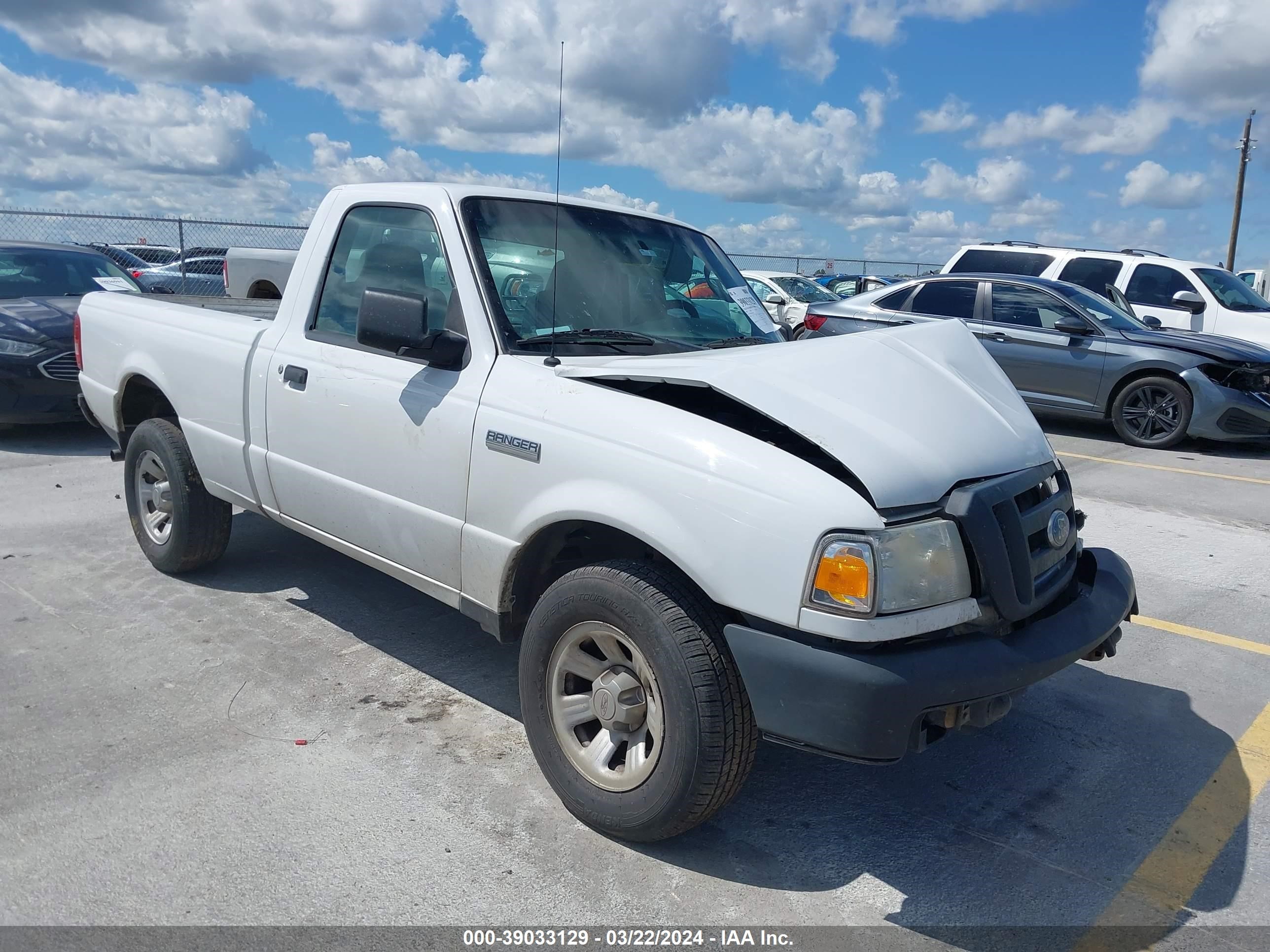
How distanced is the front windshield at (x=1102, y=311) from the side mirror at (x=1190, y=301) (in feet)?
5.54

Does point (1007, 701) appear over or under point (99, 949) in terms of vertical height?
over

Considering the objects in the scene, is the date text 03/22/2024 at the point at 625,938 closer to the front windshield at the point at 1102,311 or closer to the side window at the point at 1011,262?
the front windshield at the point at 1102,311

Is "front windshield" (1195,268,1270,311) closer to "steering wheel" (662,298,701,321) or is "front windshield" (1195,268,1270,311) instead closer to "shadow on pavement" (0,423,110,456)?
"steering wheel" (662,298,701,321)

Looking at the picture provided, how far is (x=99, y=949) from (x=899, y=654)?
2161mm

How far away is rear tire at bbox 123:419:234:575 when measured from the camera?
4.84 m

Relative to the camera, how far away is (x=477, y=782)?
130 inches

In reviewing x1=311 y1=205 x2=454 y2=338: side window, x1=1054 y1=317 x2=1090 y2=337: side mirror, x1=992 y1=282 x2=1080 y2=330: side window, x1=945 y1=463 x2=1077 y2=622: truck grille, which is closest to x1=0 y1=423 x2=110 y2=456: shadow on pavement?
x1=311 y1=205 x2=454 y2=338: side window

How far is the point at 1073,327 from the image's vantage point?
34.0 ft

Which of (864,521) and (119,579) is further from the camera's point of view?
(119,579)

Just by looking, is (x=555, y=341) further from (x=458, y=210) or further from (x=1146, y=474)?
(x=1146, y=474)

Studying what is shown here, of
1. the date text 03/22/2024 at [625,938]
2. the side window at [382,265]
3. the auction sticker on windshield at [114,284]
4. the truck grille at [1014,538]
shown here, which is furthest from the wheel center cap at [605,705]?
the auction sticker on windshield at [114,284]

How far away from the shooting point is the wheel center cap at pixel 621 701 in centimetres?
290


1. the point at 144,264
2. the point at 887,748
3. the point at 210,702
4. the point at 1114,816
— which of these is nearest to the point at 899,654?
the point at 887,748

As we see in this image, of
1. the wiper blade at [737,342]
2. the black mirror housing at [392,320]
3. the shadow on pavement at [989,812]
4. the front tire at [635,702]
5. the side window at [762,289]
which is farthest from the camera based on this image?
the side window at [762,289]
